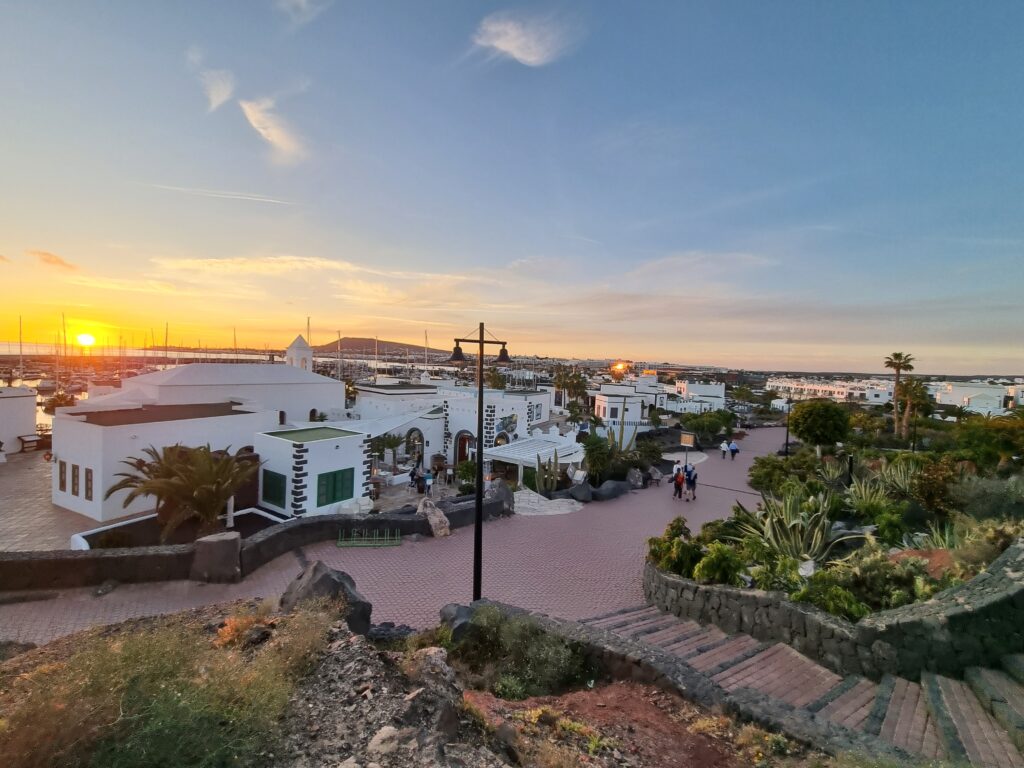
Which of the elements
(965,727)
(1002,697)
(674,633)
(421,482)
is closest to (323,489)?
(421,482)

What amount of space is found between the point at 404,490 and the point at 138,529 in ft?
27.3

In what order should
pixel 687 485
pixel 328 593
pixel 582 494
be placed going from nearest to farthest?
pixel 328 593 < pixel 582 494 < pixel 687 485

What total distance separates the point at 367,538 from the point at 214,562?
309cm

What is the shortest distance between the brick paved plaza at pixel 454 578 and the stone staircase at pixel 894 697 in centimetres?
230

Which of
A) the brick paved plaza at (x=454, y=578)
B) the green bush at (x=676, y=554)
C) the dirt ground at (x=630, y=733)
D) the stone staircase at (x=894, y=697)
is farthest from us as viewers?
the green bush at (x=676, y=554)

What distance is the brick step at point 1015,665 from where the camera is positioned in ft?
18.1

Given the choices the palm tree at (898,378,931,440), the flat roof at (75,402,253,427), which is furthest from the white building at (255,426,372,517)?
the palm tree at (898,378,931,440)

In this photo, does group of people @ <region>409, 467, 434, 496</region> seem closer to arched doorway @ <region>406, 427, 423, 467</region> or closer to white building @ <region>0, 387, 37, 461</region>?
arched doorway @ <region>406, 427, 423, 467</region>

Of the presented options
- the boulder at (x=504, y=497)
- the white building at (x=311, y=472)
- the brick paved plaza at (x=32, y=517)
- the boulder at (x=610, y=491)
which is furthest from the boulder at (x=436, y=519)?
the brick paved plaza at (x=32, y=517)

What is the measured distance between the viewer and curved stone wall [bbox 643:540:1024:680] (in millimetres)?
5848

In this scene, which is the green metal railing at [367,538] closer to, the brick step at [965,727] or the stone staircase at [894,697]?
the stone staircase at [894,697]

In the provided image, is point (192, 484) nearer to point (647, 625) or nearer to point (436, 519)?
point (436, 519)

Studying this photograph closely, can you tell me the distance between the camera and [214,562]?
28.2 feet

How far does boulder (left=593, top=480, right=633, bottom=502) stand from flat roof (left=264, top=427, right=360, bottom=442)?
817 centimetres
